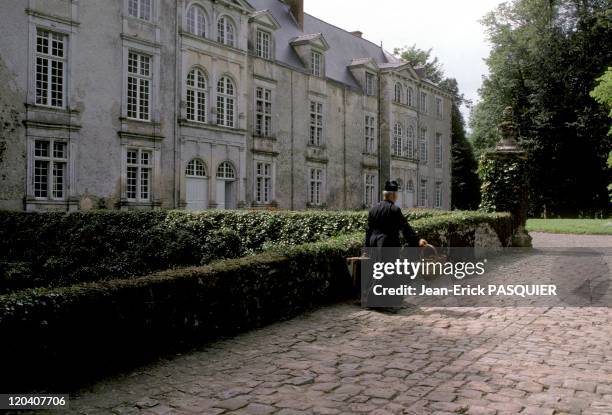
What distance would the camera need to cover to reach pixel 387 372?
544 cm

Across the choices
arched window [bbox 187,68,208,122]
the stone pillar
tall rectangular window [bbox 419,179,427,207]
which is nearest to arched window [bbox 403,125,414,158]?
tall rectangular window [bbox 419,179,427,207]

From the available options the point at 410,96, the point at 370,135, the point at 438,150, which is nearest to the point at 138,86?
the point at 370,135

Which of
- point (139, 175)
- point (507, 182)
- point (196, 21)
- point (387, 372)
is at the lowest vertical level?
point (387, 372)

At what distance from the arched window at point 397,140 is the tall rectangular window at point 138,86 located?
20208mm

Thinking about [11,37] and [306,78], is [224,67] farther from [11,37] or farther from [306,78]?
[11,37]

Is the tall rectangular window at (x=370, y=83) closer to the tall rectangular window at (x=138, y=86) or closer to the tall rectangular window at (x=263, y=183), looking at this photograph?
the tall rectangular window at (x=263, y=183)

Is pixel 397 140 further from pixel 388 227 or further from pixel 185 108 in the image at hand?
pixel 388 227

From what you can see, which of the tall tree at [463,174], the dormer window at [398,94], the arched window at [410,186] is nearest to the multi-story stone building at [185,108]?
the dormer window at [398,94]

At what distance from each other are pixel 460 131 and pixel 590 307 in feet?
159

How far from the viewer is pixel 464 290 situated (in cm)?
1011

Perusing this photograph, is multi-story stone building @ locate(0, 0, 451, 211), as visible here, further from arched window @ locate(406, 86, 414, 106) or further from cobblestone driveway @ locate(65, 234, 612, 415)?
cobblestone driveway @ locate(65, 234, 612, 415)

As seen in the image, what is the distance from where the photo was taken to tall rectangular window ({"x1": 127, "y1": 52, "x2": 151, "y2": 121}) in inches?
840

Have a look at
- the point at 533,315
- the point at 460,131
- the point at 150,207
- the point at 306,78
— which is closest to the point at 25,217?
the point at 150,207

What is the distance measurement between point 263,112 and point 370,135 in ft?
36.7
